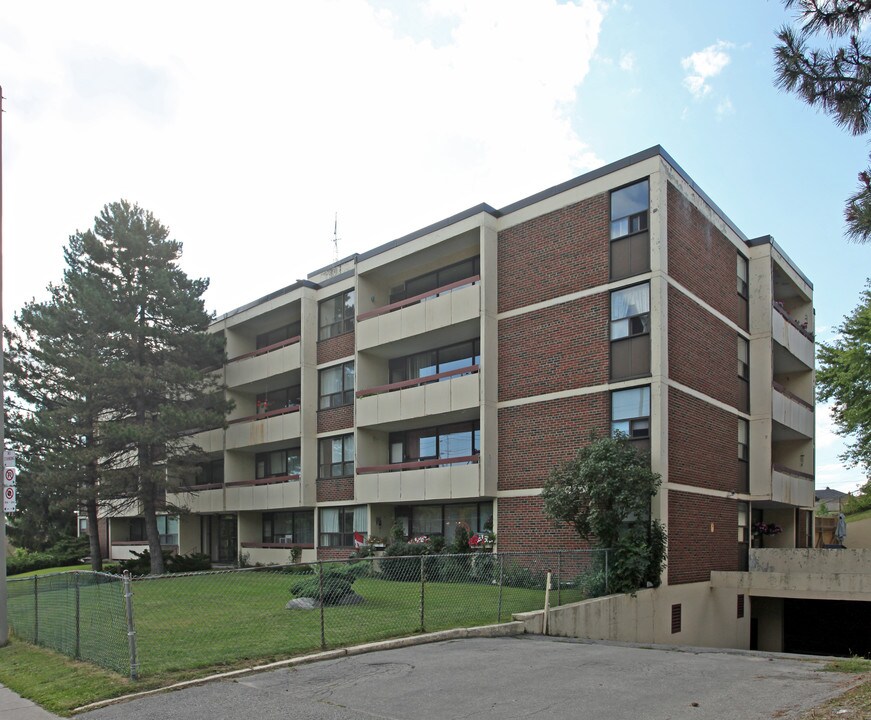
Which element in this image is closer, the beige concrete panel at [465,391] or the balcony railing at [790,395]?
the beige concrete panel at [465,391]

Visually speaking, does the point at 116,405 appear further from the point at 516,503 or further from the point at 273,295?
the point at 516,503

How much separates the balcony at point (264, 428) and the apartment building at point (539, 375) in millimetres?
78

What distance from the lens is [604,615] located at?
1612 cm

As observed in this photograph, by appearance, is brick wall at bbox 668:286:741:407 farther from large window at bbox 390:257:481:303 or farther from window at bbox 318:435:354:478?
window at bbox 318:435:354:478

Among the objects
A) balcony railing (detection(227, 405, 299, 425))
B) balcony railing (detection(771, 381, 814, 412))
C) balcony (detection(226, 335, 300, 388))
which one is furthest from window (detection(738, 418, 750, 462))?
balcony (detection(226, 335, 300, 388))

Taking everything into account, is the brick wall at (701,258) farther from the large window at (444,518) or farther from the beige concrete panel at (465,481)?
the large window at (444,518)

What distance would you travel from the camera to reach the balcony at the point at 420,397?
22453mm

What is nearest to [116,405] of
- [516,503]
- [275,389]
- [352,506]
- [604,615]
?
[275,389]

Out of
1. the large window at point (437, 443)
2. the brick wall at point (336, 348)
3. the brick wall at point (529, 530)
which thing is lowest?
the brick wall at point (529, 530)

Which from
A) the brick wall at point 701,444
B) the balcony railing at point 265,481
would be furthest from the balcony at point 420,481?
the brick wall at point 701,444

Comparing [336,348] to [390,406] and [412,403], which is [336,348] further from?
[412,403]

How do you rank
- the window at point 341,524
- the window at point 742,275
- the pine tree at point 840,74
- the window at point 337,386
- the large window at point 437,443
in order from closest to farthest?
the pine tree at point 840,74 < the window at point 742,275 < the large window at point 437,443 < the window at point 341,524 < the window at point 337,386

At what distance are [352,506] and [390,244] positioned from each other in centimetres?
886

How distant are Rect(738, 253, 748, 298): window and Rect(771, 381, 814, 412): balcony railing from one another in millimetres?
2885
